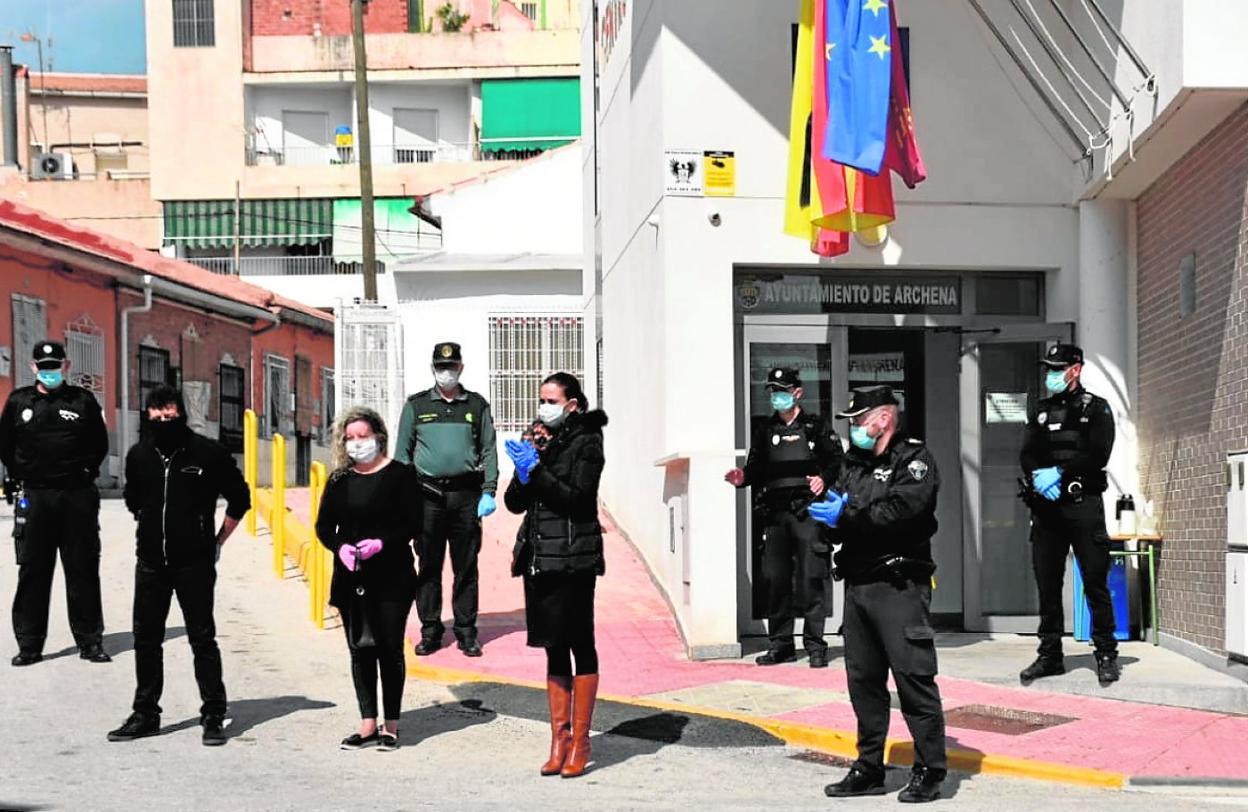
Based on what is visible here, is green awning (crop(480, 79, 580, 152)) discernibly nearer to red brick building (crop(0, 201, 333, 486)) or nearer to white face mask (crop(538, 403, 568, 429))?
red brick building (crop(0, 201, 333, 486))

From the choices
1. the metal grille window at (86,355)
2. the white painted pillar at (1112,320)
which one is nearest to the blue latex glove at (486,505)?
the white painted pillar at (1112,320)

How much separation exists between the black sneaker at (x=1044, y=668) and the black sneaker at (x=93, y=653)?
5.76 metres

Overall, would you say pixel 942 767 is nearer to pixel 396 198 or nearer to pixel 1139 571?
pixel 1139 571

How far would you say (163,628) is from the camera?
8125 millimetres

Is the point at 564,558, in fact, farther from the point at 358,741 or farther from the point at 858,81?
the point at 858,81

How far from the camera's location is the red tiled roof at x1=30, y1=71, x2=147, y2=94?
57.2m

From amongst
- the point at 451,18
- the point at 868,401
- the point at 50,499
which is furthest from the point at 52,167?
the point at 868,401

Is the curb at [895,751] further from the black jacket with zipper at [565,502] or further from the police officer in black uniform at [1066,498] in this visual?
the police officer in black uniform at [1066,498]

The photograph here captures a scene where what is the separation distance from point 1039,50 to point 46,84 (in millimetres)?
52520

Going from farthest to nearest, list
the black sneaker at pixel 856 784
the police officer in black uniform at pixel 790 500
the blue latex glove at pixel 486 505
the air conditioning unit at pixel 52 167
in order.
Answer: the air conditioning unit at pixel 52 167
the police officer in black uniform at pixel 790 500
the blue latex glove at pixel 486 505
the black sneaker at pixel 856 784

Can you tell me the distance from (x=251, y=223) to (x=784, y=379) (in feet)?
142

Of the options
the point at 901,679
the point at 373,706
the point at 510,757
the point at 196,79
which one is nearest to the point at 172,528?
the point at 373,706

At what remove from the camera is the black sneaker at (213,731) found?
7.95 metres

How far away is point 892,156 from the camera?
10.2 m
